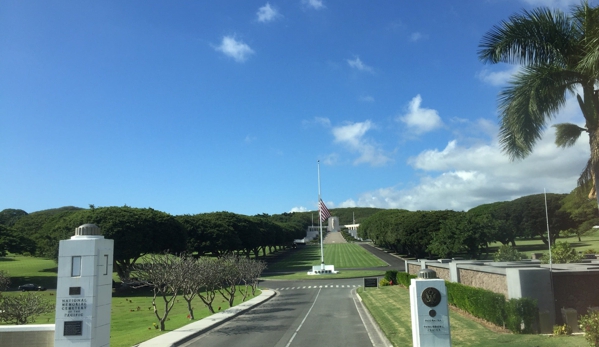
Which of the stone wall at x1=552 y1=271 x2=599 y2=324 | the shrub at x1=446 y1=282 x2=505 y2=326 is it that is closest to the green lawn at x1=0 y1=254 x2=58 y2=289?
the shrub at x1=446 y1=282 x2=505 y2=326

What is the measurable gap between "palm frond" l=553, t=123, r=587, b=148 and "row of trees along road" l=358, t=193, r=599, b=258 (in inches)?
1780

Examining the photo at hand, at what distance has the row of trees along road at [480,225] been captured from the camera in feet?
197

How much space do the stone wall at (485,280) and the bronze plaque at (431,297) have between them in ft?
28.1

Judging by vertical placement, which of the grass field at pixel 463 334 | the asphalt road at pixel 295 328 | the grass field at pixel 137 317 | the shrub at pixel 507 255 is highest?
the shrub at pixel 507 255

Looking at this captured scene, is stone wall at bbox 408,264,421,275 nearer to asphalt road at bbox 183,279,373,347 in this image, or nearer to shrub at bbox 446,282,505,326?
asphalt road at bbox 183,279,373,347

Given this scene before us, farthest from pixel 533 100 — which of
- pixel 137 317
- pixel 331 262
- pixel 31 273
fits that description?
pixel 31 273

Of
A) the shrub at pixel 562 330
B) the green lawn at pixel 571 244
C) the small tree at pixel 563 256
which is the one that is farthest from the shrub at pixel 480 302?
the green lawn at pixel 571 244

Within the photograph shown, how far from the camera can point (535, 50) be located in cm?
1509

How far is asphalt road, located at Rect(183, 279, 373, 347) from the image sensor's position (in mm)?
18172

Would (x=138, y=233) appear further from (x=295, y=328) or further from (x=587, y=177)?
(x=587, y=177)

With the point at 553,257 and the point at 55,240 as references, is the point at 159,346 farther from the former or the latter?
the point at 55,240

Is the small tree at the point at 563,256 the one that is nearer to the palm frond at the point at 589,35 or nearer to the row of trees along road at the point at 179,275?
the palm frond at the point at 589,35

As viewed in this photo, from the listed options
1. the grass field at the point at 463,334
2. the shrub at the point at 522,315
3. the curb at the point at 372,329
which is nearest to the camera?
the grass field at the point at 463,334

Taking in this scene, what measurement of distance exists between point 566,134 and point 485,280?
34.2ft
